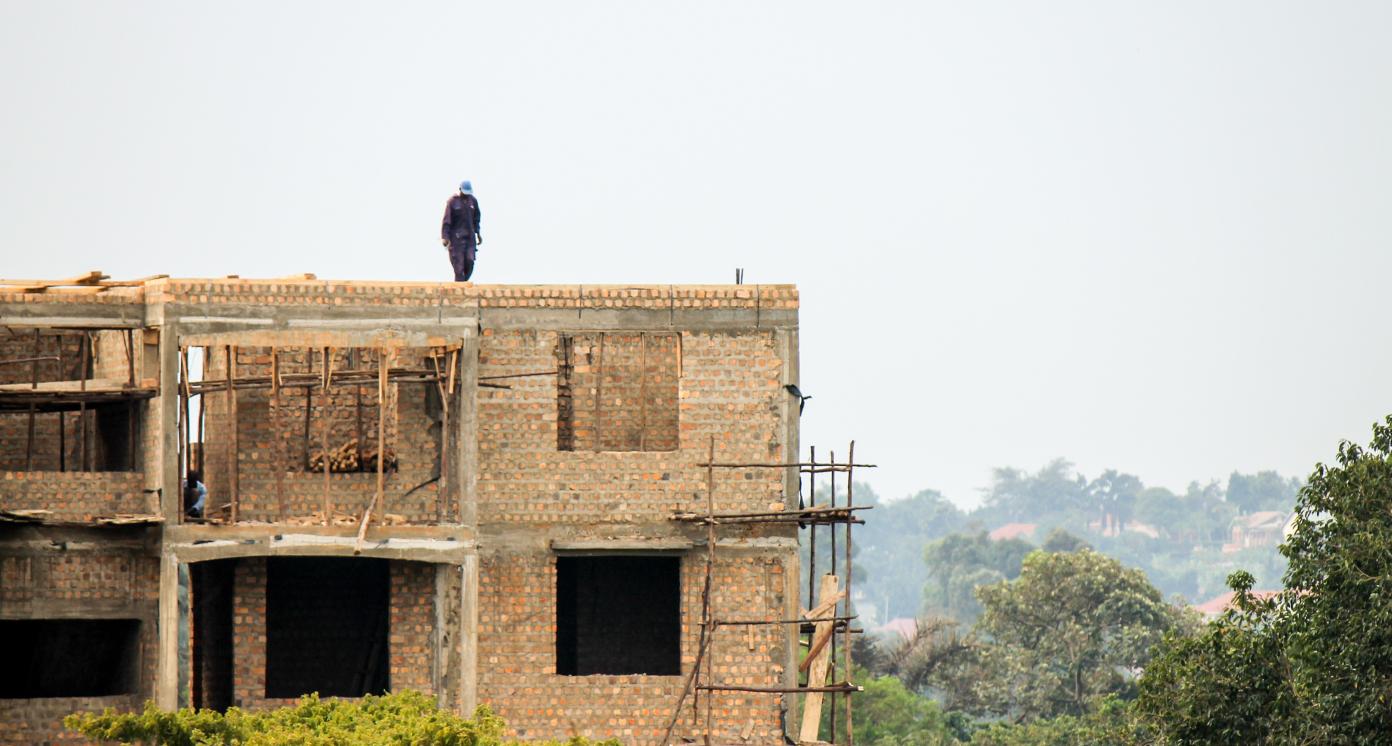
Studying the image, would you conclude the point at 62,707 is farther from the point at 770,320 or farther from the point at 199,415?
the point at 770,320

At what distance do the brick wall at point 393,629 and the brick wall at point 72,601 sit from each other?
100cm

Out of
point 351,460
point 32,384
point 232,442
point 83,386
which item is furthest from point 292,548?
point 32,384

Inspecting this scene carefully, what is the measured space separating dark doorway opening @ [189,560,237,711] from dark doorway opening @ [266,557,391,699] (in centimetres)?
51

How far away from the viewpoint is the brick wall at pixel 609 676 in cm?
2827

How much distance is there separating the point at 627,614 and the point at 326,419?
4.94 meters

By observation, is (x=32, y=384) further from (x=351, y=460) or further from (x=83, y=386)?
(x=351, y=460)

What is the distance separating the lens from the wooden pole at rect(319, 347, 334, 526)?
2784 cm

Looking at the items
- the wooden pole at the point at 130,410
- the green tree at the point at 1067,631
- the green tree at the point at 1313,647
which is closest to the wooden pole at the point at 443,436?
the wooden pole at the point at 130,410

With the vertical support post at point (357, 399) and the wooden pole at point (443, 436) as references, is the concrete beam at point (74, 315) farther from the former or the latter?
the wooden pole at point (443, 436)

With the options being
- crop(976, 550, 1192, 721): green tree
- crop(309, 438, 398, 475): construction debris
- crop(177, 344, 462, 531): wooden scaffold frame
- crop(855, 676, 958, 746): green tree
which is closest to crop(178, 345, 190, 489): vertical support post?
crop(177, 344, 462, 531): wooden scaffold frame

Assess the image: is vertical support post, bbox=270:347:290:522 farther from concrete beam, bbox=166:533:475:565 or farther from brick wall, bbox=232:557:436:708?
concrete beam, bbox=166:533:475:565

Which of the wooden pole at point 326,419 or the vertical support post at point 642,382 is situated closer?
the wooden pole at point 326,419

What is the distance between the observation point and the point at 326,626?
3038 centimetres

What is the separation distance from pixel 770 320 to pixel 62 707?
950cm
